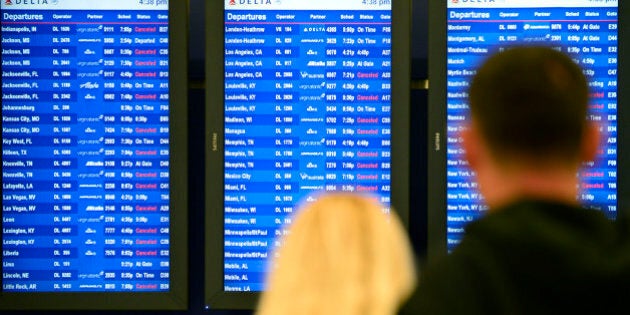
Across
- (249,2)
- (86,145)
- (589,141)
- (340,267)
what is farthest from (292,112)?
(589,141)

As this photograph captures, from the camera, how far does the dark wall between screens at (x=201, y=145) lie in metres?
3.06

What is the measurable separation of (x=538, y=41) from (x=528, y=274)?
1925mm

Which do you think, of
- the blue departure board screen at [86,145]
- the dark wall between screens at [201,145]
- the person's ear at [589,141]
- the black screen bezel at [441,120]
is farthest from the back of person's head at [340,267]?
the dark wall between screens at [201,145]

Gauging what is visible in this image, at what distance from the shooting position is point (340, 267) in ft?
4.04

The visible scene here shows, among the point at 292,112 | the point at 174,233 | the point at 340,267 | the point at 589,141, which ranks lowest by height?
the point at 174,233

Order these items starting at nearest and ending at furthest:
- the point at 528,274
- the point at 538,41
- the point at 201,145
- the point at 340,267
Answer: the point at 528,274
the point at 340,267
the point at 538,41
the point at 201,145

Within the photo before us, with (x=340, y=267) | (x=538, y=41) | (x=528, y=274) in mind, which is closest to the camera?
(x=528, y=274)

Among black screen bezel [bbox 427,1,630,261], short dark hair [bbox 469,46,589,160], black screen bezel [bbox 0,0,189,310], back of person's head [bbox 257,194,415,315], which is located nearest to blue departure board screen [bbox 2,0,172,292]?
black screen bezel [bbox 0,0,189,310]

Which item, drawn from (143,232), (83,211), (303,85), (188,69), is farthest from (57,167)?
(303,85)

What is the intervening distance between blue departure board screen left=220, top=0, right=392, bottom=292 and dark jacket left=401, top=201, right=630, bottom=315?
1781mm

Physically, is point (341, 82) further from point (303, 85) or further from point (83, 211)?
point (83, 211)

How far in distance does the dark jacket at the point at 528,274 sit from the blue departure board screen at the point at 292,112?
1.78 metres

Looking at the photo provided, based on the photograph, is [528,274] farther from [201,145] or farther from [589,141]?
[201,145]

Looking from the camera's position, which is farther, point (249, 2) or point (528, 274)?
point (249, 2)
